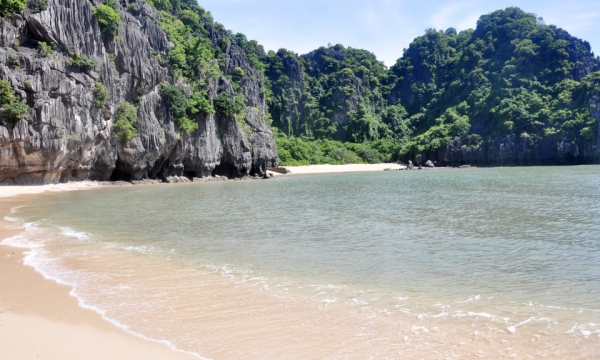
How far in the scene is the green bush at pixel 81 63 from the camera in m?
31.3

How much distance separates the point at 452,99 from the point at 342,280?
3556 inches

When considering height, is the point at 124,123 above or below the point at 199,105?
below

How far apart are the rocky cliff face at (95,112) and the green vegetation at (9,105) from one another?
1.32 ft

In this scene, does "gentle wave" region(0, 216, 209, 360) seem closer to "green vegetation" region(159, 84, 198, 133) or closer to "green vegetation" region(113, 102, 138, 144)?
"green vegetation" region(113, 102, 138, 144)

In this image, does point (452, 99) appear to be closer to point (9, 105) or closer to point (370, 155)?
point (370, 155)

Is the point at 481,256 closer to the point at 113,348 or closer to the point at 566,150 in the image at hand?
the point at 113,348

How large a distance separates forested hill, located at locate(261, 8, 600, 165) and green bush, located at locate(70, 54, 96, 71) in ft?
127

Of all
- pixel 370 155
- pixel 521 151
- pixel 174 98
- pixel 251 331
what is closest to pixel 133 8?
pixel 174 98

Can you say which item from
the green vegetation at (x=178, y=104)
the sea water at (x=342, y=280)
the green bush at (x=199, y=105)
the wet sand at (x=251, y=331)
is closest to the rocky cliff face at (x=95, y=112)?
the green vegetation at (x=178, y=104)

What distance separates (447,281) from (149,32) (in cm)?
4104

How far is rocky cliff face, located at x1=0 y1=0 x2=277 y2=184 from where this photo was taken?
27875 mm

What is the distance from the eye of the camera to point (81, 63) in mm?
31500

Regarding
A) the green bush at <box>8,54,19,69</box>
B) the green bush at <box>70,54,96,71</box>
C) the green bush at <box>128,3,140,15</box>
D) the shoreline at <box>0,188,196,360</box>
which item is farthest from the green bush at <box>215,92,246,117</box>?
the shoreline at <box>0,188,196,360</box>

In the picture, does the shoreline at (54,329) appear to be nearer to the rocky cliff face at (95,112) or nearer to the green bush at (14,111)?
the green bush at (14,111)
